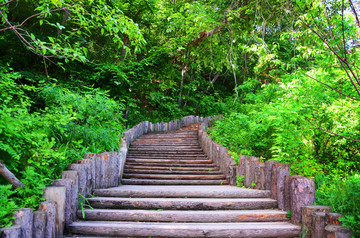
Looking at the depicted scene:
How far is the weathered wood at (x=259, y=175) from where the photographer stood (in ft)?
15.9

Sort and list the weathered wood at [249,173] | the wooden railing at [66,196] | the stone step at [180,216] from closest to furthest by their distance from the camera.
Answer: the wooden railing at [66,196] < the stone step at [180,216] < the weathered wood at [249,173]

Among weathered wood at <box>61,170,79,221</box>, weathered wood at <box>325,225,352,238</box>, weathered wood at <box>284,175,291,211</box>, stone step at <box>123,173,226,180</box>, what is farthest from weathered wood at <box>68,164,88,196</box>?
weathered wood at <box>325,225,352,238</box>

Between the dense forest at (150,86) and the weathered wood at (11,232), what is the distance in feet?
0.64

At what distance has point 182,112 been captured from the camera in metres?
17.0

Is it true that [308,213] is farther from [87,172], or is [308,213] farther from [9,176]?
[9,176]

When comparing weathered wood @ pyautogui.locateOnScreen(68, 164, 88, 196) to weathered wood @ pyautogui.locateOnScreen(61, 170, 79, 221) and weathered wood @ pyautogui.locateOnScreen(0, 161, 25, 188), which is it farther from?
weathered wood @ pyautogui.locateOnScreen(0, 161, 25, 188)

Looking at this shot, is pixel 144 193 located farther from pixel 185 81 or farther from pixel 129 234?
pixel 185 81

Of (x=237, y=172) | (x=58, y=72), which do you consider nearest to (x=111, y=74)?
(x=58, y=72)

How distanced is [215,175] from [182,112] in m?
10.5

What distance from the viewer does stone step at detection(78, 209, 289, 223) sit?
3926 millimetres

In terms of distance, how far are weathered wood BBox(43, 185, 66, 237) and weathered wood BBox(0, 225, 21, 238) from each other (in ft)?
2.79

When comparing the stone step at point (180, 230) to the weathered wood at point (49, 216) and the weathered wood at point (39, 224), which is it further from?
the weathered wood at point (39, 224)

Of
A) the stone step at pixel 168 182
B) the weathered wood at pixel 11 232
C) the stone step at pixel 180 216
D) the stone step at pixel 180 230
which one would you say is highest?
the weathered wood at pixel 11 232

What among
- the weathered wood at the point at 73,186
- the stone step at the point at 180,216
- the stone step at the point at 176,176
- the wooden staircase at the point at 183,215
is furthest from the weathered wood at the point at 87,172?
the stone step at the point at 176,176
